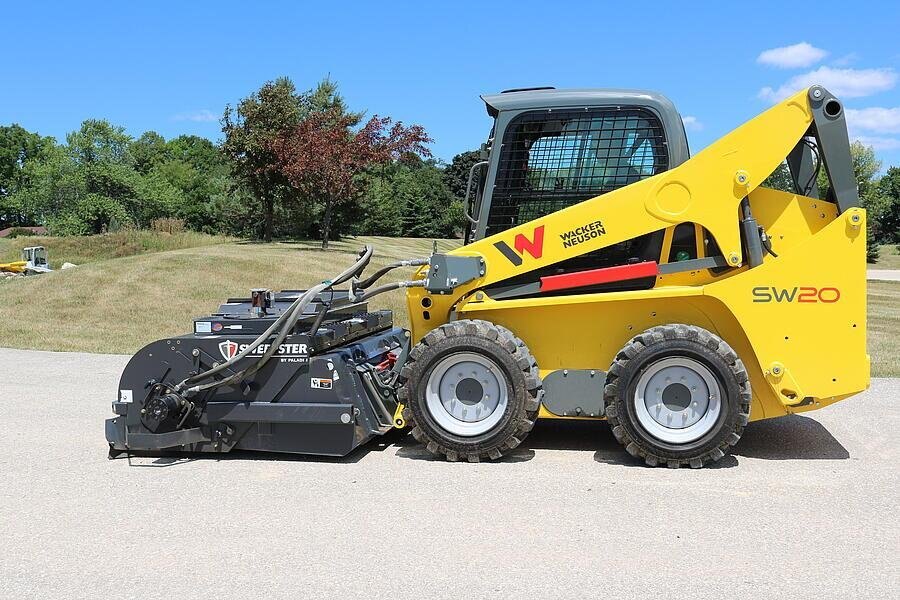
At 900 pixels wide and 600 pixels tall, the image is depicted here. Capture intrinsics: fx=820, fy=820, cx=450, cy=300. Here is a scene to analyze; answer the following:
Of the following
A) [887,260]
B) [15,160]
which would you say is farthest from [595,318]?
[15,160]

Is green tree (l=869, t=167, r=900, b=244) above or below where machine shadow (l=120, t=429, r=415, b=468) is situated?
above

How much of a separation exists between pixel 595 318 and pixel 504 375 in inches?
31.1

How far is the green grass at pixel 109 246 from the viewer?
97.3ft

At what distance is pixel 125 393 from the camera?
5.93 meters

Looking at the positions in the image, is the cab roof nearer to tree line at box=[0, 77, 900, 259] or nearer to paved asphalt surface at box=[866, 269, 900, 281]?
tree line at box=[0, 77, 900, 259]

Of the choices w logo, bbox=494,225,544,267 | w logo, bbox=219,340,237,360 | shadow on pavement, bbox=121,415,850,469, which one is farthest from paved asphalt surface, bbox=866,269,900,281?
w logo, bbox=219,340,237,360

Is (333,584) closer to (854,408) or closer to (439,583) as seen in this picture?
(439,583)

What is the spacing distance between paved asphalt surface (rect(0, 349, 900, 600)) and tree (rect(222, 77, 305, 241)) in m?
26.8

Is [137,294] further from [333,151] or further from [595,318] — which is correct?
[595,318]

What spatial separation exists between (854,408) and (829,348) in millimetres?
2574

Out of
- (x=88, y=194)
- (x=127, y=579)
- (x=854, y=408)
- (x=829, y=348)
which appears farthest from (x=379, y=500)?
(x=88, y=194)

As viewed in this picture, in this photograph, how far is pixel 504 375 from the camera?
226 inches

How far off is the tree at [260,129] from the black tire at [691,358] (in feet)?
89.0

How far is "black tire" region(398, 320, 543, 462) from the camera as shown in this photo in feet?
18.7
